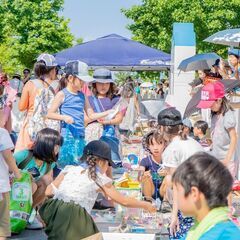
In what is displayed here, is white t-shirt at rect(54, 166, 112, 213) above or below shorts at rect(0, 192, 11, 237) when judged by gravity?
above

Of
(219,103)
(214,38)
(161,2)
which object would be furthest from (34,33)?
(219,103)

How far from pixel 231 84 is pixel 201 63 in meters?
5.60

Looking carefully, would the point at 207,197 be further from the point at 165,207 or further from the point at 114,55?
the point at 114,55

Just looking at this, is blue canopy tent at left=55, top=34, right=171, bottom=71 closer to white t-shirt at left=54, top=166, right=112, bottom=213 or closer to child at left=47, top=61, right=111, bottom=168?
child at left=47, top=61, right=111, bottom=168

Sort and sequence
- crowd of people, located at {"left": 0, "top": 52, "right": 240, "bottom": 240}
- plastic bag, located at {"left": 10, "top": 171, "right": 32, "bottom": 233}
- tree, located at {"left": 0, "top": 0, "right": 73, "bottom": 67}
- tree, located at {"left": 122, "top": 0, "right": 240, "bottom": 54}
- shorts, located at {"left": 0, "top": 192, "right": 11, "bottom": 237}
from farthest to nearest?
1. tree, located at {"left": 0, "top": 0, "right": 73, "bottom": 67}
2. tree, located at {"left": 122, "top": 0, "right": 240, "bottom": 54}
3. plastic bag, located at {"left": 10, "top": 171, "right": 32, "bottom": 233}
4. shorts, located at {"left": 0, "top": 192, "right": 11, "bottom": 237}
5. crowd of people, located at {"left": 0, "top": 52, "right": 240, "bottom": 240}

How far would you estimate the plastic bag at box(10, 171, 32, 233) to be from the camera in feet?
19.3

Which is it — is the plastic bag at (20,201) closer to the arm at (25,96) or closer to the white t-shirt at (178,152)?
the arm at (25,96)

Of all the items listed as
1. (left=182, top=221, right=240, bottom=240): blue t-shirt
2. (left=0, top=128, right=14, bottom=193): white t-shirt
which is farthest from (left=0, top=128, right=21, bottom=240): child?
(left=182, top=221, right=240, bottom=240): blue t-shirt

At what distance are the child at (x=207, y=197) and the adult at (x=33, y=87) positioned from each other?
15.0 feet

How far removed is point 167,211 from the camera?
6.28 metres

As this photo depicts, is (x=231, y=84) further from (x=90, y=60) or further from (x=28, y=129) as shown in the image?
(x=90, y=60)

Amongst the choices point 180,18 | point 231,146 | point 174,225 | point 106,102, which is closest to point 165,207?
point 231,146

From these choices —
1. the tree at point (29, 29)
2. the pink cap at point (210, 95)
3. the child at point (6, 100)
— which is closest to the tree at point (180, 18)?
the tree at point (29, 29)

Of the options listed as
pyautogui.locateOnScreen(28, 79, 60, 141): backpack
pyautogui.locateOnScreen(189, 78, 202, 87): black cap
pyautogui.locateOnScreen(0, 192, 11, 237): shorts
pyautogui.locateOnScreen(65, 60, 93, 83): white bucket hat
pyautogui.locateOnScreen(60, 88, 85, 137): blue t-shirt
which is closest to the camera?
pyautogui.locateOnScreen(0, 192, 11, 237): shorts
